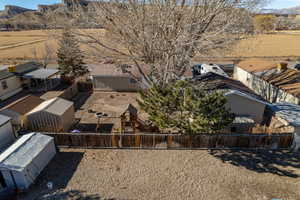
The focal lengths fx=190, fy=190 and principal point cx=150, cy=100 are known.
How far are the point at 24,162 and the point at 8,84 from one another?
16.1 meters

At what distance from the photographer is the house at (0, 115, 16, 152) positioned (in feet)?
33.1

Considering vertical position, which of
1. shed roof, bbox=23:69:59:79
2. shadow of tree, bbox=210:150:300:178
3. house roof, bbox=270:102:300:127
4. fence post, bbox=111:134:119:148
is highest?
shed roof, bbox=23:69:59:79

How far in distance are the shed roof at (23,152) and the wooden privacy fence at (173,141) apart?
1202mm

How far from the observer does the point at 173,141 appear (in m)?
11.1

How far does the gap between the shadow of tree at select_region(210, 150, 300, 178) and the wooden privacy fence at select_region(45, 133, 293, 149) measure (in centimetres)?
42

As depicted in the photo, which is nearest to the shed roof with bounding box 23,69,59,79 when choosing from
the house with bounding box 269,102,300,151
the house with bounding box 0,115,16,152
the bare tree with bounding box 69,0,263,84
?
the house with bounding box 0,115,16,152

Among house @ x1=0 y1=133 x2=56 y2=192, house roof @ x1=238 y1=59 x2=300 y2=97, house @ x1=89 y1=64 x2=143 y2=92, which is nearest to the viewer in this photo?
house @ x1=0 y1=133 x2=56 y2=192

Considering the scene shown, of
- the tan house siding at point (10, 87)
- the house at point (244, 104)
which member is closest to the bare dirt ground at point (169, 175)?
the house at point (244, 104)

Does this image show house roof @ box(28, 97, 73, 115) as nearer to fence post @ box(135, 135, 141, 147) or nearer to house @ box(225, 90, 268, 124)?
fence post @ box(135, 135, 141, 147)

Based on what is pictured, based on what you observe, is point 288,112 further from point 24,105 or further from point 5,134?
point 24,105

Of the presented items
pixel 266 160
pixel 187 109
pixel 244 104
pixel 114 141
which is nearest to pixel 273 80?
pixel 244 104

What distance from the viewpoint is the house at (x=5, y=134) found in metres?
10.1

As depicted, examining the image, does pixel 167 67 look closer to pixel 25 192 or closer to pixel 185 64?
pixel 185 64

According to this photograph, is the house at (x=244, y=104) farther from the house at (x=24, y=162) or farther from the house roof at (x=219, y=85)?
Answer: the house at (x=24, y=162)
